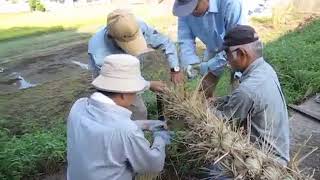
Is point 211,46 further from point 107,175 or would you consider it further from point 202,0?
point 107,175

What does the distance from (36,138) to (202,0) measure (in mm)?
2334

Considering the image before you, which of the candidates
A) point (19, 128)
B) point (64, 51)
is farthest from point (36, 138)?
point (64, 51)

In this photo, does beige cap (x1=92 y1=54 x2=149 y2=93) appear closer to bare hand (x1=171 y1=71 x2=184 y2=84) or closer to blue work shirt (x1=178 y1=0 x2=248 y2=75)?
bare hand (x1=171 y1=71 x2=184 y2=84)

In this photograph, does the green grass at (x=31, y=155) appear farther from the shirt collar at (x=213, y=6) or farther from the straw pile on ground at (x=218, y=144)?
the shirt collar at (x=213, y=6)

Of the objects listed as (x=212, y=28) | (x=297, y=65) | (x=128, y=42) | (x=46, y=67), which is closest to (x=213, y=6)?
(x=212, y=28)

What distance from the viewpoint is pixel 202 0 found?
3600 millimetres

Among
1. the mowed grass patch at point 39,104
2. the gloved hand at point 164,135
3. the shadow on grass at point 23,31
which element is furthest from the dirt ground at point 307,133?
the shadow on grass at point 23,31

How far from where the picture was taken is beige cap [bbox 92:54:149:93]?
7.88 feet

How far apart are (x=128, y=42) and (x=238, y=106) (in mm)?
1091

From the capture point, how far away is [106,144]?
7.68 feet

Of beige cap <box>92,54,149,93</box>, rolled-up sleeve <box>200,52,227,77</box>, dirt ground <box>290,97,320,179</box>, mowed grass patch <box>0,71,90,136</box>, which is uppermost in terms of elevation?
beige cap <box>92,54,149,93</box>

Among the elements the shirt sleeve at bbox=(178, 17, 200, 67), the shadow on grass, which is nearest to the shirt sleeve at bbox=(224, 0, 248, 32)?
the shirt sleeve at bbox=(178, 17, 200, 67)

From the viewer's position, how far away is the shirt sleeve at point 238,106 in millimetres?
2627

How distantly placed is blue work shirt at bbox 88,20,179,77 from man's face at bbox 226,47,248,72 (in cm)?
109
